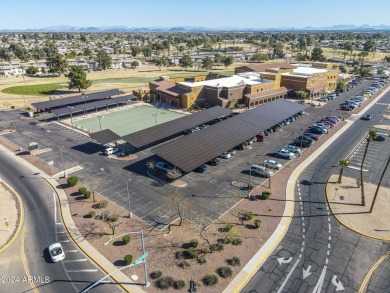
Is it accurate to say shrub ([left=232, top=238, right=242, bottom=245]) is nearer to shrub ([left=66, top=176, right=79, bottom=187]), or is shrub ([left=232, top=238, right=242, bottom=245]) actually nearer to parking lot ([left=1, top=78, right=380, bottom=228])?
parking lot ([left=1, top=78, right=380, bottom=228])

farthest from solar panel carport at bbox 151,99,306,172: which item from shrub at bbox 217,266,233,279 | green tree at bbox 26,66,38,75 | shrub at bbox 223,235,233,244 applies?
green tree at bbox 26,66,38,75

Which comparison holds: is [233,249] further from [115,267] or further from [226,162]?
[226,162]

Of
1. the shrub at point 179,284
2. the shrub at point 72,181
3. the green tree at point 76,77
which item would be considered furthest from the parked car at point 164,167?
the green tree at point 76,77

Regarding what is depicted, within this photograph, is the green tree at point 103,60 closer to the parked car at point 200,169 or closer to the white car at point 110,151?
the white car at point 110,151

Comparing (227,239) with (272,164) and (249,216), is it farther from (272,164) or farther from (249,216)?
(272,164)

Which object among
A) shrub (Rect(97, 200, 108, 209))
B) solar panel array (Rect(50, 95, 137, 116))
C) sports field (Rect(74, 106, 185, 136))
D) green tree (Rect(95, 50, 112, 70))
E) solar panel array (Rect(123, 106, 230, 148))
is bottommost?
shrub (Rect(97, 200, 108, 209))

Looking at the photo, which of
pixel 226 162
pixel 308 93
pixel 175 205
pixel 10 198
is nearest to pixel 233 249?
pixel 175 205
